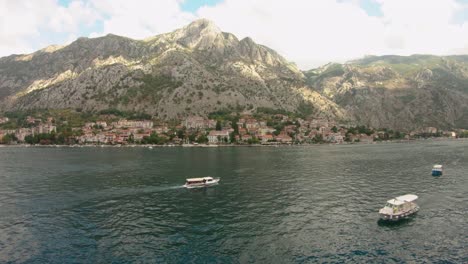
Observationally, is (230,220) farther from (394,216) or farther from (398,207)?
(398,207)

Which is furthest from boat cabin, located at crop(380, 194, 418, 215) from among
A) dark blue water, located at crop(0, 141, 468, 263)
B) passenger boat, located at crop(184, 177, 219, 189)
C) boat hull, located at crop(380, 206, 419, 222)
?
passenger boat, located at crop(184, 177, 219, 189)

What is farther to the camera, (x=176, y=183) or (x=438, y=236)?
(x=176, y=183)

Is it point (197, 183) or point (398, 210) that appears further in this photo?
point (197, 183)

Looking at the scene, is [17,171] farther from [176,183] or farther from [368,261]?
[368,261]

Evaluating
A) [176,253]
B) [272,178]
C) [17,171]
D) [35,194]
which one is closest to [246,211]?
[176,253]

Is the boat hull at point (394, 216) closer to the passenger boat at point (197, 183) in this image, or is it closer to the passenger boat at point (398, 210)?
the passenger boat at point (398, 210)

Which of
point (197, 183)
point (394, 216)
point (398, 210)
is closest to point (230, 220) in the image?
point (394, 216)
